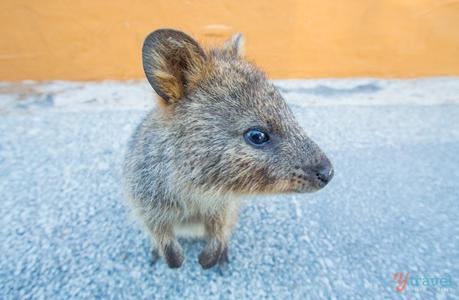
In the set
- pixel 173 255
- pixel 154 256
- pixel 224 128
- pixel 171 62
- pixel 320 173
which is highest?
pixel 171 62

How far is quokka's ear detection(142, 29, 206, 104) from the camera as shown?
2.05 metres

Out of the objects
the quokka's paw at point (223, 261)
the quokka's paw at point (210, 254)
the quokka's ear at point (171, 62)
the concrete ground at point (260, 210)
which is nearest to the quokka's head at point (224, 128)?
the quokka's ear at point (171, 62)

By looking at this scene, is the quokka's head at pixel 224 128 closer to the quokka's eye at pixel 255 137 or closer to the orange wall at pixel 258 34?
the quokka's eye at pixel 255 137

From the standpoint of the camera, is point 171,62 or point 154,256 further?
point 154,256

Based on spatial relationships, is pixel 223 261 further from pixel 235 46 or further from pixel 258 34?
pixel 258 34

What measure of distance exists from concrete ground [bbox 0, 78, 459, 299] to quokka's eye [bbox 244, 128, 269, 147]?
116 cm

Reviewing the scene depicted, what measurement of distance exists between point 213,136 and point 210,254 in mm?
1056

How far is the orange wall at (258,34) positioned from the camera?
4.44 m

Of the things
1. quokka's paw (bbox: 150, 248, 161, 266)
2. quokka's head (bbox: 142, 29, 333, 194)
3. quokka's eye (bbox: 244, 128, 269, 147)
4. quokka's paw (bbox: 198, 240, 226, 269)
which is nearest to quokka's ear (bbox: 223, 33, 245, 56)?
quokka's head (bbox: 142, 29, 333, 194)

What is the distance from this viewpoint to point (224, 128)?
213 cm

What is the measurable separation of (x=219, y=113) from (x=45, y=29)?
348cm

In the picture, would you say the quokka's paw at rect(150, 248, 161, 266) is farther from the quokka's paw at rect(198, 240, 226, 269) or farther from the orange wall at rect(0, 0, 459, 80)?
the orange wall at rect(0, 0, 459, 80)

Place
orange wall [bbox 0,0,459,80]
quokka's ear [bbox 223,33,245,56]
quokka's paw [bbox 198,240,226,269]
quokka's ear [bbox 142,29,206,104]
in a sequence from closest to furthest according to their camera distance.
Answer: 1. quokka's ear [bbox 142,29,206,104]
2. quokka's ear [bbox 223,33,245,56]
3. quokka's paw [bbox 198,240,226,269]
4. orange wall [bbox 0,0,459,80]

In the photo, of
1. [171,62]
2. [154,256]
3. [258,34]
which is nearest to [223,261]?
[154,256]
